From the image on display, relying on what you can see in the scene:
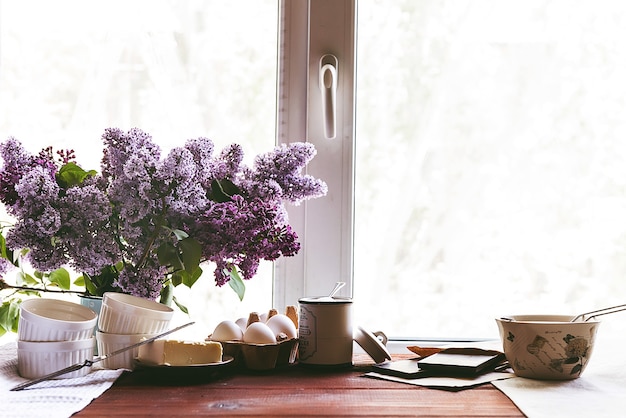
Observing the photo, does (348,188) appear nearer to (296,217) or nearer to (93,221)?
(296,217)

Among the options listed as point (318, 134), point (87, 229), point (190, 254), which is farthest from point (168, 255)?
point (318, 134)

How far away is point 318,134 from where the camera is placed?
5.08 ft

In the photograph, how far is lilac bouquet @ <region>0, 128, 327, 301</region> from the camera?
1.08m

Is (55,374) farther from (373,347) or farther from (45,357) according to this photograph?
(373,347)

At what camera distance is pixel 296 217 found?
60.9 inches

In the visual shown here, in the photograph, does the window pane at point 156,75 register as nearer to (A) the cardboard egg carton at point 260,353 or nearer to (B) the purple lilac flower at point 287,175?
(B) the purple lilac flower at point 287,175

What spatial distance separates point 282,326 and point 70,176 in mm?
438

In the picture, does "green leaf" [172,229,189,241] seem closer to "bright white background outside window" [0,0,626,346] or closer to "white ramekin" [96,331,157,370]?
"white ramekin" [96,331,157,370]

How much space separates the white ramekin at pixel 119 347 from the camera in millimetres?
1086

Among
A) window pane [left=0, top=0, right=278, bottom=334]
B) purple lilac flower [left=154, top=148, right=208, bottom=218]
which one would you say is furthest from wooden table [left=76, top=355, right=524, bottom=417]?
window pane [left=0, top=0, right=278, bottom=334]

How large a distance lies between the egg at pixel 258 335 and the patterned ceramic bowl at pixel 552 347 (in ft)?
1.27

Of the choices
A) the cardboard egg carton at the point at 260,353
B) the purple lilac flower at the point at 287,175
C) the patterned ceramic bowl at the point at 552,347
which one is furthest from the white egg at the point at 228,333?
the patterned ceramic bowl at the point at 552,347

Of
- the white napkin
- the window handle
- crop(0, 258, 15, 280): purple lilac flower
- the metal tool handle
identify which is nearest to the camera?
the white napkin

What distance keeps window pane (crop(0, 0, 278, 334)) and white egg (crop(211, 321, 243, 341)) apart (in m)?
0.50
